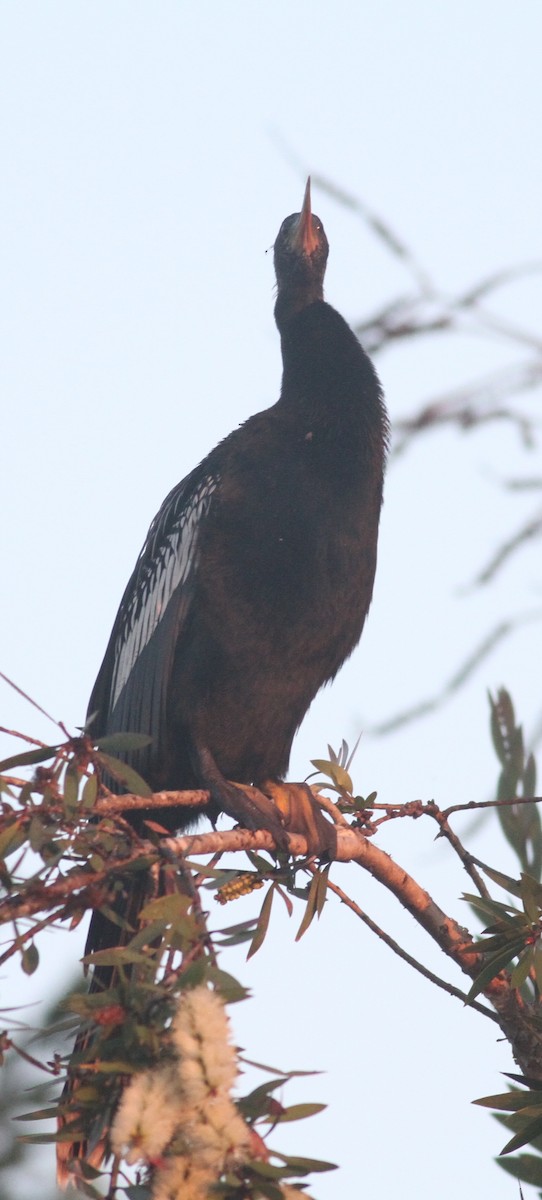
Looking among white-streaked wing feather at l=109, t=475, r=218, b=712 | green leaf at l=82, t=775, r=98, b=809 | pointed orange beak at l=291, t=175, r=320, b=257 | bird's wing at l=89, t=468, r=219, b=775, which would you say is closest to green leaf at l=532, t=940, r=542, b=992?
green leaf at l=82, t=775, r=98, b=809

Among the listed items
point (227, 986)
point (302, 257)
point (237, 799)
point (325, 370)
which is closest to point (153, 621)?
point (237, 799)

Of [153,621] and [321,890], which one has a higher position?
[153,621]

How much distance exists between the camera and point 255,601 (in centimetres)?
401

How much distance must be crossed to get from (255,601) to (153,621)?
0.51 metres

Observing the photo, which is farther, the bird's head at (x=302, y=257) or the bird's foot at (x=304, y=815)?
the bird's head at (x=302, y=257)

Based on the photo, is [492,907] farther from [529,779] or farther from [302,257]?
[302,257]

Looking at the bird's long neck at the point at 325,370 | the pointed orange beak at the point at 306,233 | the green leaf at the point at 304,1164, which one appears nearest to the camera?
the green leaf at the point at 304,1164

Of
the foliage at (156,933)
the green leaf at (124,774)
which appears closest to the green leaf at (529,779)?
the foliage at (156,933)

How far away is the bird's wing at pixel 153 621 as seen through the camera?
13.7 ft

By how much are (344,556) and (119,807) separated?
5.67ft

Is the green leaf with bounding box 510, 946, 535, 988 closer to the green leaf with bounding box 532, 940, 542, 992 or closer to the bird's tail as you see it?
the green leaf with bounding box 532, 940, 542, 992

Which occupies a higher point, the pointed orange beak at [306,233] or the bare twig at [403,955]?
the pointed orange beak at [306,233]

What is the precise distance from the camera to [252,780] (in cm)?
431

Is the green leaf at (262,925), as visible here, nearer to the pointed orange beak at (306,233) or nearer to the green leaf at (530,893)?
the green leaf at (530,893)
